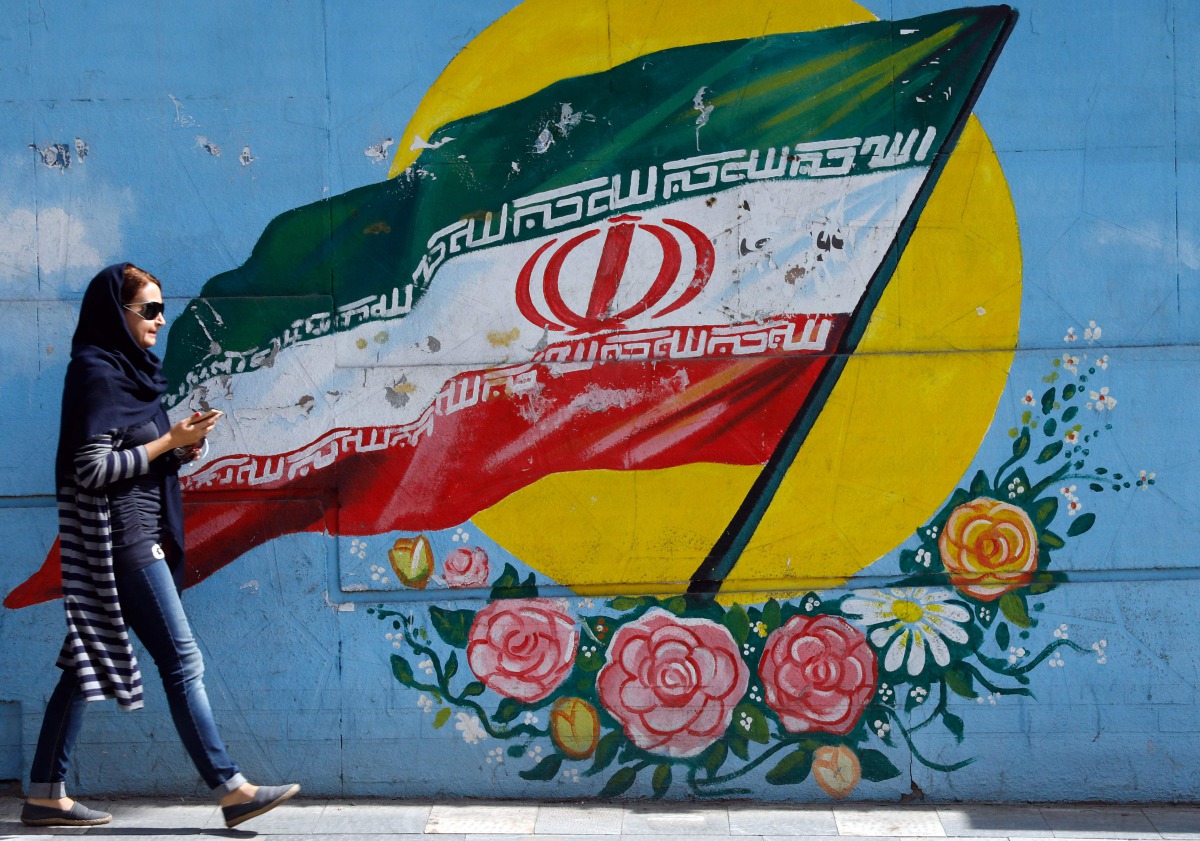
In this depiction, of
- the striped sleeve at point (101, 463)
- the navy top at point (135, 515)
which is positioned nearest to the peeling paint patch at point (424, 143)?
the navy top at point (135, 515)

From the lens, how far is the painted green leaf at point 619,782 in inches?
157

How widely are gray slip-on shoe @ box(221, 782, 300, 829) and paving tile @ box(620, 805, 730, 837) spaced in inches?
43.3

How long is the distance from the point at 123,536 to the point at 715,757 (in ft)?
6.78

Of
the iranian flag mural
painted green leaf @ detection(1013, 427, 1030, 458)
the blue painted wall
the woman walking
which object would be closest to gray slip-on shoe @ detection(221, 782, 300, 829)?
the woman walking

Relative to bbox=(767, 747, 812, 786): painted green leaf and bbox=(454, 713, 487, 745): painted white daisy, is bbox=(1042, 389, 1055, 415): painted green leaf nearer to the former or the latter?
bbox=(767, 747, 812, 786): painted green leaf

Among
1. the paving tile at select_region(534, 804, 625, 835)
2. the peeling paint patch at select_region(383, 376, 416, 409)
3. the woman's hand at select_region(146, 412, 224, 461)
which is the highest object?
the peeling paint patch at select_region(383, 376, 416, 409)

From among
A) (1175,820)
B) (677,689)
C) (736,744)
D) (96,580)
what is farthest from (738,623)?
(96,580)

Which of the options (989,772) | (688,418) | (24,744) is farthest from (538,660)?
(24,744)

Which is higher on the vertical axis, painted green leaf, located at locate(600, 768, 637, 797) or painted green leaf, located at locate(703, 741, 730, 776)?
painted green leaf, located at locate(703, 741, 730, 776)

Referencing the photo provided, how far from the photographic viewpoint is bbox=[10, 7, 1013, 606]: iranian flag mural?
3963mm

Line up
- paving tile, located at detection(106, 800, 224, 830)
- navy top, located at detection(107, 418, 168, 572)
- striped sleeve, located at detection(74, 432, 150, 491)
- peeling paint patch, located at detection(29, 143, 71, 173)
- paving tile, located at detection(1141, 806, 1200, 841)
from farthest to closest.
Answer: peeling paint patch, located at detection(29, 143, 71, 173), paving tile, located at detection(106, 800, 224, 830), paving tile, located at detection(1141, 806, 1200, 841), navy top, located at detection(107, 418, 168, 572), striped sleeve, located at detection(74, 432, 150, 491)

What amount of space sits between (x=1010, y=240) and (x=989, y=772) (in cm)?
181

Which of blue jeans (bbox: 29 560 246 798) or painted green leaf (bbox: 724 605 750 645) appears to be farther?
painted green leaf (bbox: 724 605 750 645)

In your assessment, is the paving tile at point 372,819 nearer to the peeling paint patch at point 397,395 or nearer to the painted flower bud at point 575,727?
the painted flower bud at point 575,727
